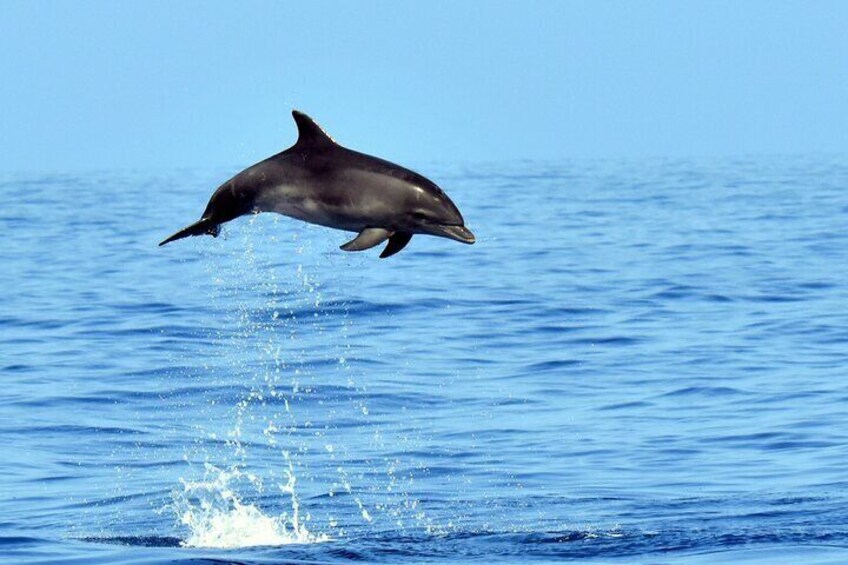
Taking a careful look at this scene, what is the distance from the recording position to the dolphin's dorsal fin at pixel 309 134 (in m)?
8.72

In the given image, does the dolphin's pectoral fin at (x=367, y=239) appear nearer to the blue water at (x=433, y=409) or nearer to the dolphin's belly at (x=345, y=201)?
the dolphin's belly at (x=345, y=201)

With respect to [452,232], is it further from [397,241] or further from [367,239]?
[367,239]

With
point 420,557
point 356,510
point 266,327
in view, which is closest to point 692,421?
point 356,510

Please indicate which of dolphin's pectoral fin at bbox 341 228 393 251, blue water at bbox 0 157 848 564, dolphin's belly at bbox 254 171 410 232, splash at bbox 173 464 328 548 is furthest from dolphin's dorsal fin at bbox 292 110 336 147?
splash at bbox 173 464 328 548

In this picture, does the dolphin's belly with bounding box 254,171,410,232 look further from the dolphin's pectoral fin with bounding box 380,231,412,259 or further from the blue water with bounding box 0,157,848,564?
the blue water with bounding box 0,157,848,564

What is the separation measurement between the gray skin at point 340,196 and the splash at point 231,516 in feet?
9.25

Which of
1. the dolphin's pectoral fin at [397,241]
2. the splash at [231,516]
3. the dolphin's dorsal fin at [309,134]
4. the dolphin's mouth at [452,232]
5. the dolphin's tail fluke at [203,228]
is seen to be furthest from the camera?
the splash at [231,516]

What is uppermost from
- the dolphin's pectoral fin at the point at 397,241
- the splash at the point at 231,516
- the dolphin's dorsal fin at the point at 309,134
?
the dolphin's dorsal fin at the point at 309,134

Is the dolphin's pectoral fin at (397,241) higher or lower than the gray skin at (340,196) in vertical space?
lower

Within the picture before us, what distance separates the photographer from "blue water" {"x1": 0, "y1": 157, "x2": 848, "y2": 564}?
10797 millimetres

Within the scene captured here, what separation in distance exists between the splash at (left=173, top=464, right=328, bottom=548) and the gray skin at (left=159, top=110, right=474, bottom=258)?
282 cm

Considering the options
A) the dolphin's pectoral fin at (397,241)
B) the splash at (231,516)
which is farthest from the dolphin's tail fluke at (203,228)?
the splash at (231,516)

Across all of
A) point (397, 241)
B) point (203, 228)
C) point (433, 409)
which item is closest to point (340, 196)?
point (397, 241)

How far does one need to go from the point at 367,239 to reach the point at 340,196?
27 cm
